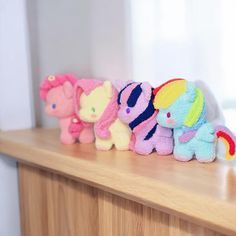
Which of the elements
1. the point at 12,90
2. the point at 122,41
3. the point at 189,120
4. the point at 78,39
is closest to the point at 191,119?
the point at 189,120

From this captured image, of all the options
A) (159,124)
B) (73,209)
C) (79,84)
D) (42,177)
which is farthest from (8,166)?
(159,124)

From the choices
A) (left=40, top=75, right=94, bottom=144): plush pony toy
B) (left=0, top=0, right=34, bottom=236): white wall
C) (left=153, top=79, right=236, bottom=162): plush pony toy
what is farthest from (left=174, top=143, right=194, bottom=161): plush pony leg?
(left=0, top=0, right=34, bottom=236): white wall

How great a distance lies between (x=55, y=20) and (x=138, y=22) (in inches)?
10.9

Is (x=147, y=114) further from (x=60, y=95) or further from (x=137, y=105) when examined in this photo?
(x=60, y=95)

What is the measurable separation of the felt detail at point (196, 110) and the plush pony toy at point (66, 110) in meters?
0.23

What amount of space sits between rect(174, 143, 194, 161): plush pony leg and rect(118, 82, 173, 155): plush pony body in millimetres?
34

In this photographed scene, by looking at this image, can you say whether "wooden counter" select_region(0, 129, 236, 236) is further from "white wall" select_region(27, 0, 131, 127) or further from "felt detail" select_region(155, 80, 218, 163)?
"white wall" select_region(27, 0, 131, 127)

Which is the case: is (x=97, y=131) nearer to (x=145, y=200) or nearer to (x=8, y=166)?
(x=145, y=200)

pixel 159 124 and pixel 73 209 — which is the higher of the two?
pixel 159 124

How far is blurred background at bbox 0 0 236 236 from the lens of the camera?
0.58m

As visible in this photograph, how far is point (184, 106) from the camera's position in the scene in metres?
0.53

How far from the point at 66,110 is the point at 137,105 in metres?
0.19

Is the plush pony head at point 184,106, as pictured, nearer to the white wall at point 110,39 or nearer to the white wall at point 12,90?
the white wall at point 110,39

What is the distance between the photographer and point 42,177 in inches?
32.5
